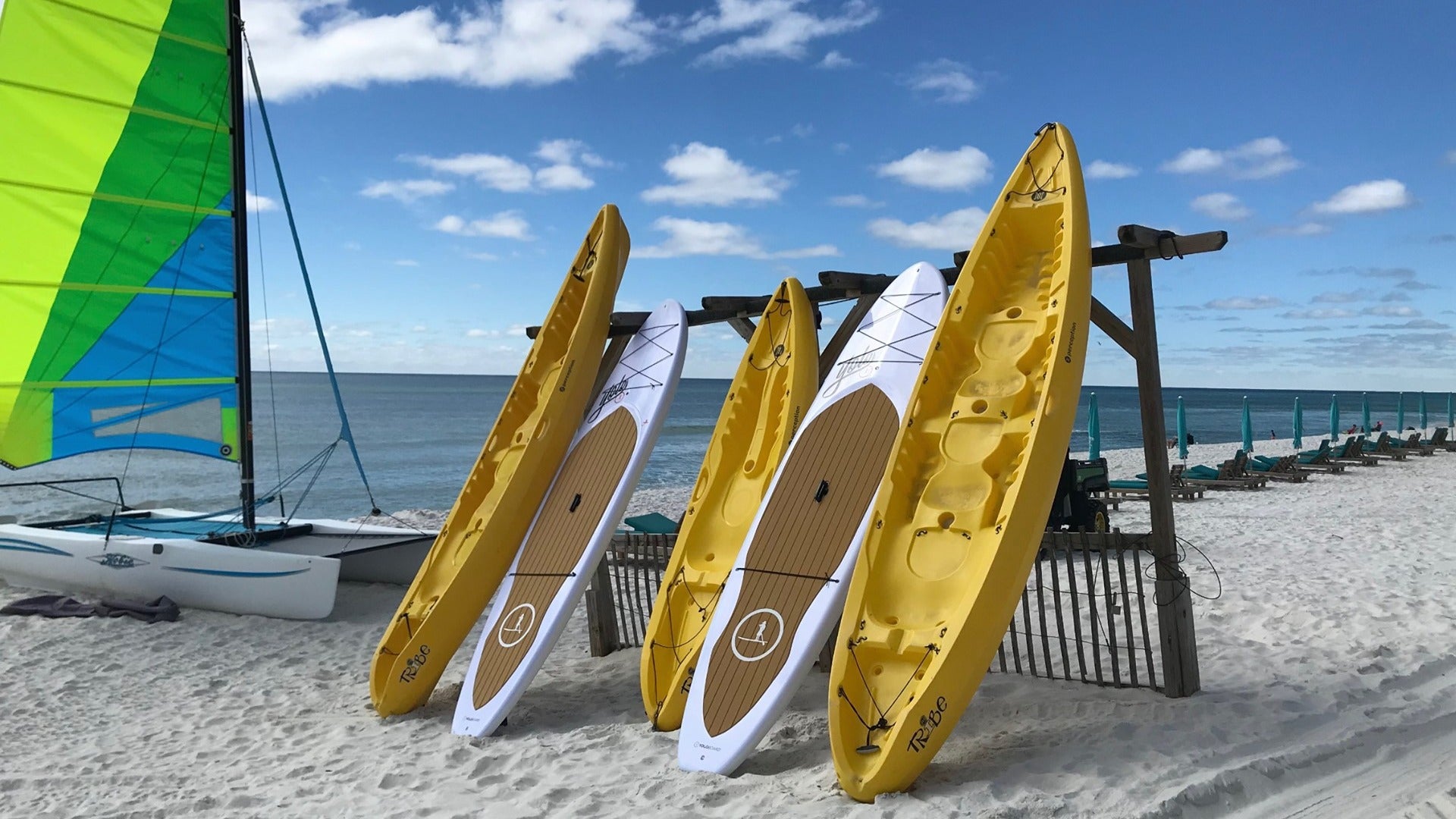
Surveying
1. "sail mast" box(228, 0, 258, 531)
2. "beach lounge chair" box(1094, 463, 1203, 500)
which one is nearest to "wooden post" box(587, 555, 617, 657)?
"sail mast" box(228, 0, 258, 531)

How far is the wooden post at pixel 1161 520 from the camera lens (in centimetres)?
439

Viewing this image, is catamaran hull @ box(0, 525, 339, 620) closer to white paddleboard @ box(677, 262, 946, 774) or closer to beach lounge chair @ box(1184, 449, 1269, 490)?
white paddleboard @ box(677, 262, 946, 774)

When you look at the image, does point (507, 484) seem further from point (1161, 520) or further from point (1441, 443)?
point (1441, 443)

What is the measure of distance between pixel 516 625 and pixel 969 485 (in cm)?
248

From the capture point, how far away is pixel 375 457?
35.9m

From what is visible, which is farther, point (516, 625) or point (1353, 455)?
point (1353, 455)

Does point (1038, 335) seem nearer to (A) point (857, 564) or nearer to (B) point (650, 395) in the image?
(A) point (857, 564)

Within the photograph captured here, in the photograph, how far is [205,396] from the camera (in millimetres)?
8703

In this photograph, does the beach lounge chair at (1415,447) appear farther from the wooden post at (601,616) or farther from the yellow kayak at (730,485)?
the wooden post at (601,616)

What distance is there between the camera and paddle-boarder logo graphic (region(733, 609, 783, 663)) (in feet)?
14.2

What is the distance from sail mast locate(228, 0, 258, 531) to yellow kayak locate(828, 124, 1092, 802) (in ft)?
20.8

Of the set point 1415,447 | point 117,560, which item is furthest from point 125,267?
point 1415,447

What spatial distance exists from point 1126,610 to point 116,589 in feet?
24.3

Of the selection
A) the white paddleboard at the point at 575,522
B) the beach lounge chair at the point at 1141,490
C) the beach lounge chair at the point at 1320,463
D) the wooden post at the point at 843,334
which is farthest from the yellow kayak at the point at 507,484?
the beach lounge chair at the point at 1320,463
